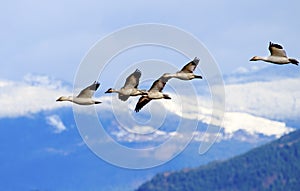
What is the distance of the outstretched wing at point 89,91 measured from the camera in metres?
48.8

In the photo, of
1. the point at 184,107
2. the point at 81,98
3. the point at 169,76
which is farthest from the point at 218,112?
the point at 81,98

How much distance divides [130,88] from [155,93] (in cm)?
225

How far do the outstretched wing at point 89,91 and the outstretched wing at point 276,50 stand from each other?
9.16 metres

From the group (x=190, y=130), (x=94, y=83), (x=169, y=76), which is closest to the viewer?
(x=94, y=83)

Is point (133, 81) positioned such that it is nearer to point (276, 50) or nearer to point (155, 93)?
point (155, 93)

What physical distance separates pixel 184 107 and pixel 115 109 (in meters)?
4.97

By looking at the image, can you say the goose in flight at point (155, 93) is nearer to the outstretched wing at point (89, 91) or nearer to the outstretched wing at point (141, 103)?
the outstretched wing at point (141, 103)

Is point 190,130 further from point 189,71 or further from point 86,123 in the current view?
point 189,71

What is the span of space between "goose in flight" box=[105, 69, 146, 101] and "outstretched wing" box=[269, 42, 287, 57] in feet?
21.9

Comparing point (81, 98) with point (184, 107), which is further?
point (184, 107)

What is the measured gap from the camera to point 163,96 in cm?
5169

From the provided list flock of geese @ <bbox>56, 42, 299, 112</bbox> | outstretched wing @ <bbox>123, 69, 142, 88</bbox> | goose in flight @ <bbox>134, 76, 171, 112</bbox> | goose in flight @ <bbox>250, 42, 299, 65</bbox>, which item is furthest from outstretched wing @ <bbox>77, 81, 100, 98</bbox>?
goose in flight @ <bbox>250, 42, 299, 65</bbox>

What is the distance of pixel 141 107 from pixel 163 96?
3483 millimetres

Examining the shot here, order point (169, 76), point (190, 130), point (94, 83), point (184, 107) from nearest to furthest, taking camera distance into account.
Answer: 1. point (94, 83)
2. point (169, 76)
3. point (184, 107)
4. point (190, 130)
